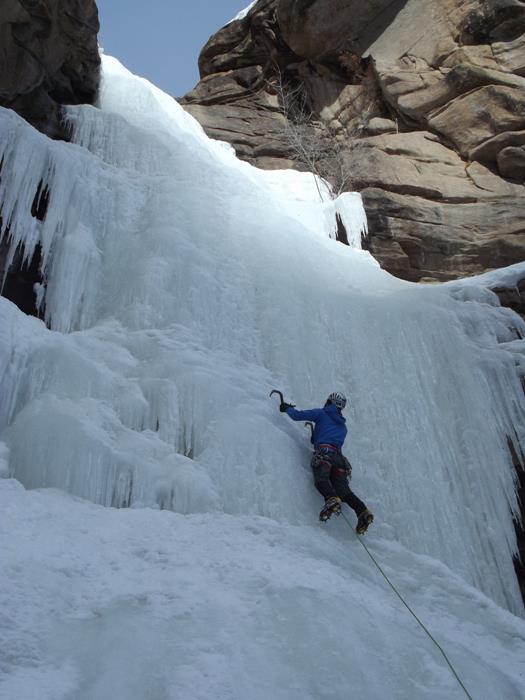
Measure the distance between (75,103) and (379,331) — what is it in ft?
20.1

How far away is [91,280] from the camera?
6324mm

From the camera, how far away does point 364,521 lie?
449 cm

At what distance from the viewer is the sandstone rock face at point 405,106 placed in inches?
390

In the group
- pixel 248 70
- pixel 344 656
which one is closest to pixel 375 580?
pixel 344 656

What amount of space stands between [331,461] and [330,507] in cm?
42

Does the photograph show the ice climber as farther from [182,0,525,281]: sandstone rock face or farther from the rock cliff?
[182,0,525,281]: sandstone rock face

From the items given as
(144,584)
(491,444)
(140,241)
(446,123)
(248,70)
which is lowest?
(144,584)

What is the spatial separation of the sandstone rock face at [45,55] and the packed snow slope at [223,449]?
2.03 feet

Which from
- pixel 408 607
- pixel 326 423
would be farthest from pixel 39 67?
pixel 408 607

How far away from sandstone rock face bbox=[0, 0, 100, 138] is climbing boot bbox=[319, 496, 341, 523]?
20.2 feet

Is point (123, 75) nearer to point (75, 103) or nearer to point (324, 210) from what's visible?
point (75, 103)

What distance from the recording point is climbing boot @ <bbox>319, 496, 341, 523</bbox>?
446cm

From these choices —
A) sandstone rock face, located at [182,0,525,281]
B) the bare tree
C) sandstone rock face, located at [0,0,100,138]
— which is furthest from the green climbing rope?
the bare tree

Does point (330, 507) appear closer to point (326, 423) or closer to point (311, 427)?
point (326, 423)
